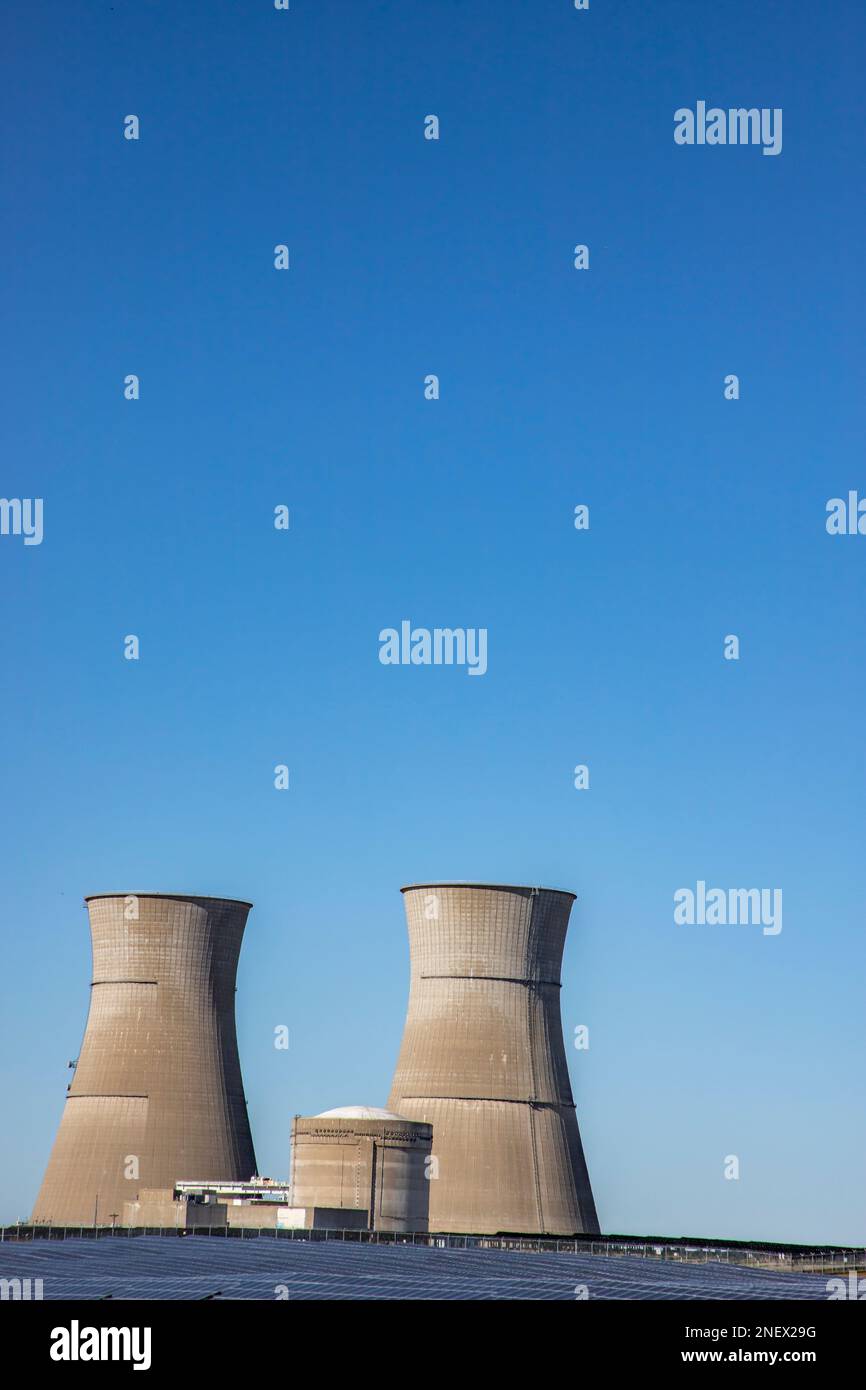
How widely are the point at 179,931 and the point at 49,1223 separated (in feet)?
28.7

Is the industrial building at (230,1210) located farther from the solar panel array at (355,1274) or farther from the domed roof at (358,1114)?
the solar panel array at (355,1274)

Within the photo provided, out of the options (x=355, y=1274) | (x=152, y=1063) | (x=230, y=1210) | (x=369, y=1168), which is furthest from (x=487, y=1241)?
(x=355, y=1274)

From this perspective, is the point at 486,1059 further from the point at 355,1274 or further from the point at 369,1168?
the point at 355,1274

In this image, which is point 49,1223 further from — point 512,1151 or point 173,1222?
point 512,1151

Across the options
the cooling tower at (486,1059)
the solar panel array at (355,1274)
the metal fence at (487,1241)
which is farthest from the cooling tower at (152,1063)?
the solar panel array at (355,1274)

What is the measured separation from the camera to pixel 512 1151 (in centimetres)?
5178

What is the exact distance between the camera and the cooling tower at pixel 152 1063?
52.3 meters

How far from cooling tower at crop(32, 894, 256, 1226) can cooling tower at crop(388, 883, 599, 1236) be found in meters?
5.23

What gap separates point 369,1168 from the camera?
164ft

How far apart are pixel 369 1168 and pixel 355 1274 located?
85.6 feet

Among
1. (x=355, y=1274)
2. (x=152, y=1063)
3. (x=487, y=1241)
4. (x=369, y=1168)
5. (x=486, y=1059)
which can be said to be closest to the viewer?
(x=355, y=1274)
